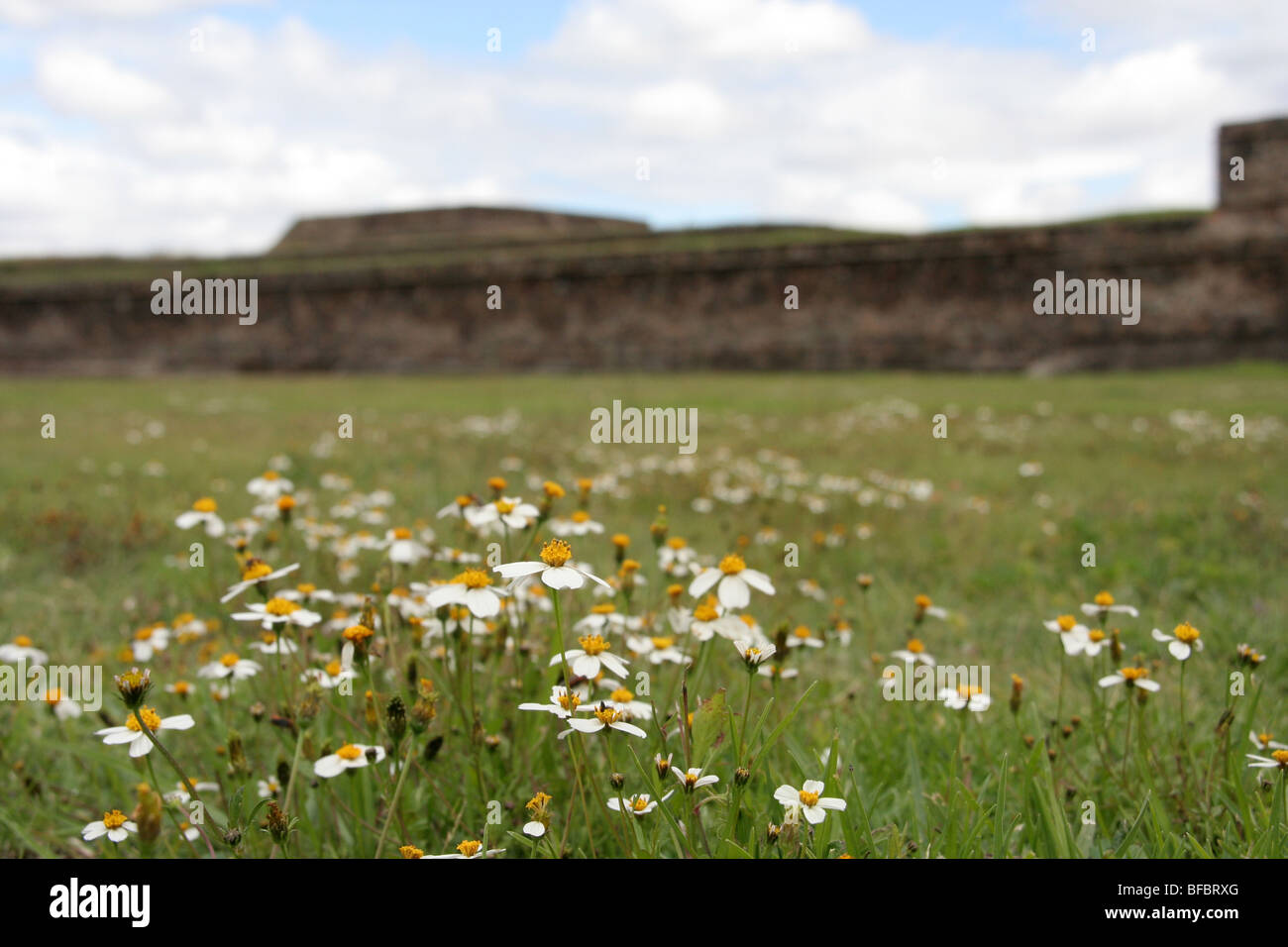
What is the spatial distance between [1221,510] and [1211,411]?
374 cm

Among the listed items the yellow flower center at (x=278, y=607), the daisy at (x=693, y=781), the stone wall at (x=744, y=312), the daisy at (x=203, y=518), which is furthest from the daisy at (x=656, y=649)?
the stone wall at (x=744, y=312)

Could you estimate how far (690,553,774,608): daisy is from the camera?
1.19 meters

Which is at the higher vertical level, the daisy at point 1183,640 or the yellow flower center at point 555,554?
the yellow flower center at point 555,554

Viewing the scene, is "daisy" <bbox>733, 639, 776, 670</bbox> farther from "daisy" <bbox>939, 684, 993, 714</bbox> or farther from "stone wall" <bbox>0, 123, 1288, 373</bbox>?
"stone wall" <bbox>0, 123, 1288, 373</bbox>

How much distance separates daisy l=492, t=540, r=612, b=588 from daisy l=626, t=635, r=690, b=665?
0.38 m

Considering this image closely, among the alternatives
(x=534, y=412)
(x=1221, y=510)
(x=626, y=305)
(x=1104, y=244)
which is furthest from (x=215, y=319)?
(x=1221, y=510)

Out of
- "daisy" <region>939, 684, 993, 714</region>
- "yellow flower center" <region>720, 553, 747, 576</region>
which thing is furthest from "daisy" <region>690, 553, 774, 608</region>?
Result: "daisy" <region>939, 684, 993, 714</region>

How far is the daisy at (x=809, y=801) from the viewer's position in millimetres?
1045

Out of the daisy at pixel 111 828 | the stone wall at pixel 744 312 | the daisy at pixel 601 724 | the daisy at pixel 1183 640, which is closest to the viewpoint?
the daisy at pixel 601 724

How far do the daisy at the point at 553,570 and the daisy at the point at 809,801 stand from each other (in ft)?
1.10

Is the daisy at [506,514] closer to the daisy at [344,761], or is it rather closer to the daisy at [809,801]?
the daisy at [344,761]

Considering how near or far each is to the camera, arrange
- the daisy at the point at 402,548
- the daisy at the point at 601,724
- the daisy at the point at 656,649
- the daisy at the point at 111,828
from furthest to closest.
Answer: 1. the daisy at the point at 402,548
2. the daisy at the point at 656,649
3. the daisy at the point at 111,828
4. the daisy at the point at 601,724

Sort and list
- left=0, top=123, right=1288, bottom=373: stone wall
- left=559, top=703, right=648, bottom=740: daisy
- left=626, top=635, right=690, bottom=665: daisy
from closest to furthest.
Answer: left=559, top=703, right=648, bottom=740: daisy
left=626, top=635, right=690, bottom=665: daisy
left=0, top=123, right=1288, bottom=373: stone wall
